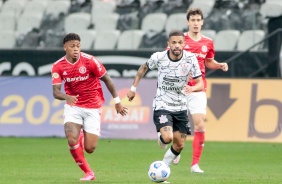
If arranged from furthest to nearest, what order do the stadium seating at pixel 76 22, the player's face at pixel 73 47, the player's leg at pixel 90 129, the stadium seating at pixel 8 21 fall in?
the stadium seating at pixel 8 21 < the stadium seating at pixel 76 22 < the player's leg at pixel 90 129 < the player's face at pixel 73 47

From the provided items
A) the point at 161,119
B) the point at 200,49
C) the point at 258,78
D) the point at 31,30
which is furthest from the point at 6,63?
the point at 161,119

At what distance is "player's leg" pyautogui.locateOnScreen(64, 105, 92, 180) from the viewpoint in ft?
41.8

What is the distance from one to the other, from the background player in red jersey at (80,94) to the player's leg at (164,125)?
1.57 feet

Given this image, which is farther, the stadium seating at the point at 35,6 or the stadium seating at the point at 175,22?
the stadium seating at the point at 35,6

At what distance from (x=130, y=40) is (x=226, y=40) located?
2.43 metres

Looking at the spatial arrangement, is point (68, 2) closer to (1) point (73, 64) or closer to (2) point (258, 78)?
(2) point (258, 78)

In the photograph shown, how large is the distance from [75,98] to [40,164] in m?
3.37

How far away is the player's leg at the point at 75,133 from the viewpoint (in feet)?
41.8

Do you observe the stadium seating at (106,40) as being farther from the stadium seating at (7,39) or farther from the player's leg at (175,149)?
the player's leg at (175,149)

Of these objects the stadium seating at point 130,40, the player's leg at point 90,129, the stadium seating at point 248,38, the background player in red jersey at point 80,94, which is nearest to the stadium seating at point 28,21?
the stadium seating at point 130,40

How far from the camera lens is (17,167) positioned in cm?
1489

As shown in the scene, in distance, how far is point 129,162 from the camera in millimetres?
16047

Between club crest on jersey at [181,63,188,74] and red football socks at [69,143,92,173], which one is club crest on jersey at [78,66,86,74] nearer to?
red football socks at [69,143,92,173]

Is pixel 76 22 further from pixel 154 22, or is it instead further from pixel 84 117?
pixel 84 117
